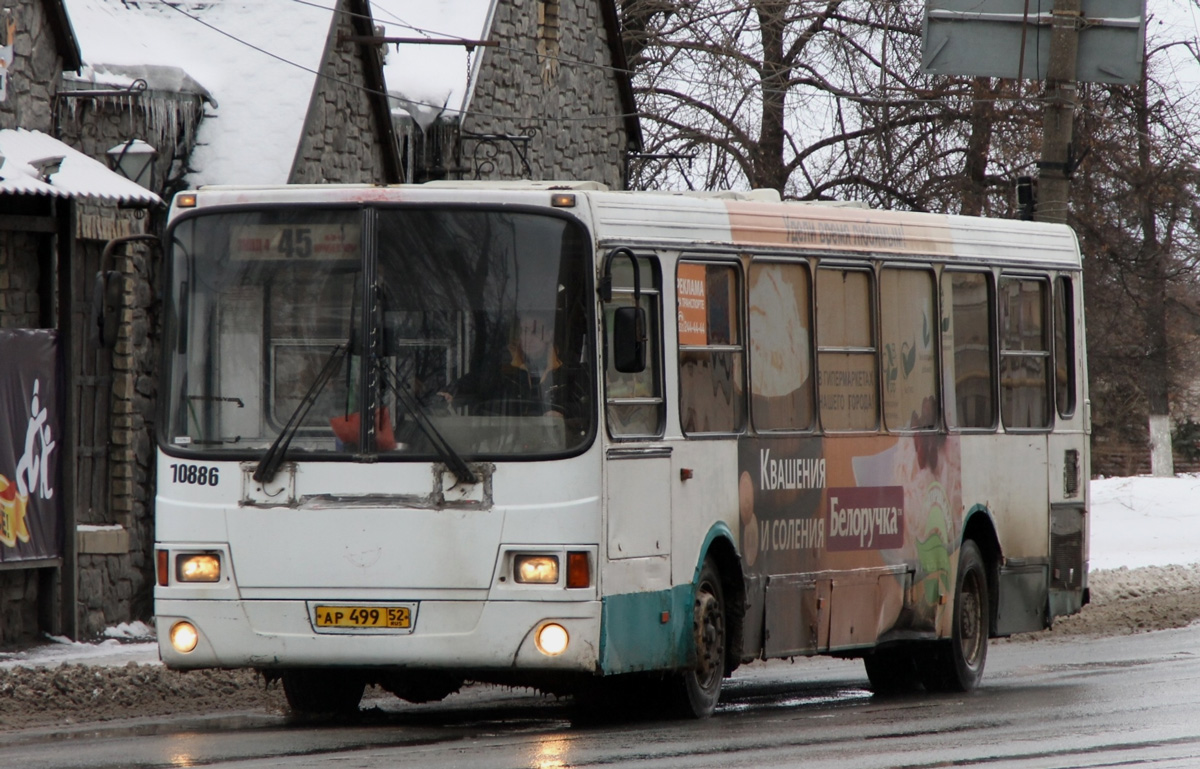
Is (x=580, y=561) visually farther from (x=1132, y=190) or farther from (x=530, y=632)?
(x=1132, y=190)

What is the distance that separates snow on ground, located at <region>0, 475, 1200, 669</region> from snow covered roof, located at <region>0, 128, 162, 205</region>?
3021 millimetres

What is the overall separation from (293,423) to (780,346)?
2.86 m

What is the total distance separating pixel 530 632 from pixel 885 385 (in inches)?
143

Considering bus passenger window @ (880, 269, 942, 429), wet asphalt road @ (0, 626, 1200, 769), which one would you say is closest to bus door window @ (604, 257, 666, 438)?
wet asphalt road @ (0, 626, 1200, 769)

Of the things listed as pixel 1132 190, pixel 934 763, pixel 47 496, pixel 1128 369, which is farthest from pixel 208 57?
pixel 1128 369

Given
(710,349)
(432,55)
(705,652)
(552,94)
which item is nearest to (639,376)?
(710,349)

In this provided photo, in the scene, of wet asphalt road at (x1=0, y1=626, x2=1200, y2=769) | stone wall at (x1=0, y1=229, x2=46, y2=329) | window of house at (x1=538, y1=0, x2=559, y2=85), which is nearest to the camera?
wet asphalt road at (x1=0, y1=626, x2=1200, y2=769)

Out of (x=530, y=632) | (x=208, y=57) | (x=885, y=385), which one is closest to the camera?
(x=530, y=632)

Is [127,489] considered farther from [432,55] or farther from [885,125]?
[885,125]

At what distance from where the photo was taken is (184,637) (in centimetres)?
1013

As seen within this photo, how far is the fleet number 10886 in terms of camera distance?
10.2 metres

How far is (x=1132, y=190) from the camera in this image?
1411 inches

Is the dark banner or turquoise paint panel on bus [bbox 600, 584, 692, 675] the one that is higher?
the dark banner

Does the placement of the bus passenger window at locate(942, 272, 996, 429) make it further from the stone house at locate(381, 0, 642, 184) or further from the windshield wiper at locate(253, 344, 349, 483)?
the stone house at locate(381, 0, 642, 184)
